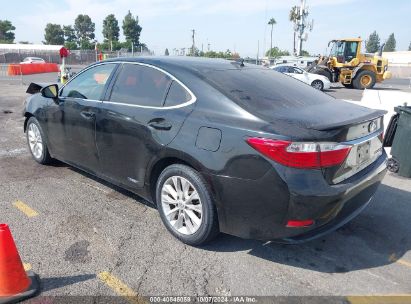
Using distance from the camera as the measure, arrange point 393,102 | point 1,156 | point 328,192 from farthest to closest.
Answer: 1. point 393,102
2. point 1,156
3. point 328,192

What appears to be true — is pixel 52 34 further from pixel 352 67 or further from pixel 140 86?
pixel 140 86

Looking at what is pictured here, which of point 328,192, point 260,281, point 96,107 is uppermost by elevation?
point 96,107

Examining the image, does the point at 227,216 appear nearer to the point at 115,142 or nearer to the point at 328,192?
the point at 328,192

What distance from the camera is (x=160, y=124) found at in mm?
3283

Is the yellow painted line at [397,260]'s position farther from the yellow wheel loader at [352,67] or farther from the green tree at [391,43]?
the green tree at [391,43]

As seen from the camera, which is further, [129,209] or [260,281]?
[129,209]

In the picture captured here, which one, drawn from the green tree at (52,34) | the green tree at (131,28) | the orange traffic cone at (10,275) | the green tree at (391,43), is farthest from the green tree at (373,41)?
the orange traffic cone at (10,275)

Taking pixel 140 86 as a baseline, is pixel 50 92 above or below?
below

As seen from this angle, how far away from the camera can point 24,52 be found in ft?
176

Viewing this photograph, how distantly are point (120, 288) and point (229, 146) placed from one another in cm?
134

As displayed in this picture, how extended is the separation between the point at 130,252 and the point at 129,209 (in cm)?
88

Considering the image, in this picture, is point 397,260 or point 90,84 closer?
point 397,260

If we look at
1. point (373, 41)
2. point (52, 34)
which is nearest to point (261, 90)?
point (52, 34)

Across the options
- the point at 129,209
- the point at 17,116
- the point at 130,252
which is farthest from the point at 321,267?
the point at 17,116
